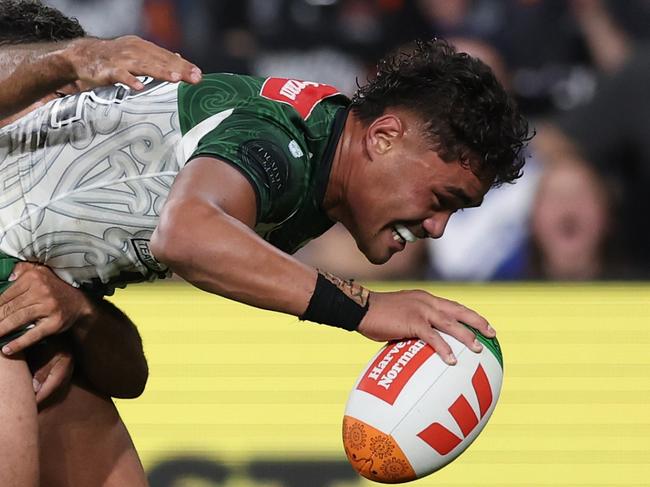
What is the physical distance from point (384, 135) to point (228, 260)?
30.6 inches

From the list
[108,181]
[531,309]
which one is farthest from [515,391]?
[108,181]

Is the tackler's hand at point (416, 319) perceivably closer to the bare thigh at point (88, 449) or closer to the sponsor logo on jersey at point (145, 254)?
the sponsor logo on jersey at point (145, 254)

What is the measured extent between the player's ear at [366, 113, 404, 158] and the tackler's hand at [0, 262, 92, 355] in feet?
3.47

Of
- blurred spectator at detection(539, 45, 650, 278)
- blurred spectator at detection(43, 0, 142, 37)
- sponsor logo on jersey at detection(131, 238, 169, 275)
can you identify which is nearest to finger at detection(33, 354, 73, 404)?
sponsor logo on jersey at detection(131, 238, 169, 275)

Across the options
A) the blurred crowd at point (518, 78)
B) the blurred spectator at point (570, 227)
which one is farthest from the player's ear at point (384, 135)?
the blurred spectator at point (570, 227)

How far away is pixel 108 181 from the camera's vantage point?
12.3ft

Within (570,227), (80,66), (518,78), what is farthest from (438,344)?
(518,78)

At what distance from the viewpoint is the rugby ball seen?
3523 millimetres

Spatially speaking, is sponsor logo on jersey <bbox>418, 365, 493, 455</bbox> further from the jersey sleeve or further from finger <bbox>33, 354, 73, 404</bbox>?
finger <bbox>33, 354, 73, 404</bbox>

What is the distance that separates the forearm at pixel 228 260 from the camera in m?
3.17

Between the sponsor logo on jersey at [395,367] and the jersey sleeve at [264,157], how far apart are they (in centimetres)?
49

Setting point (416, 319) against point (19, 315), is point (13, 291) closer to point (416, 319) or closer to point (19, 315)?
point (19, 315)

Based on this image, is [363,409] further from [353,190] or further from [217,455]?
[217,455]

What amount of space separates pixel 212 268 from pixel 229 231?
0.10 metres
